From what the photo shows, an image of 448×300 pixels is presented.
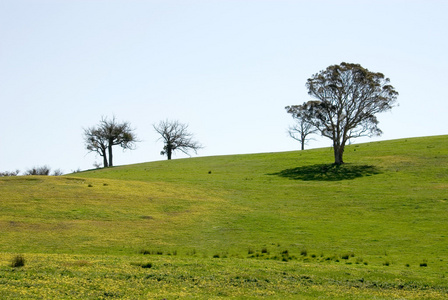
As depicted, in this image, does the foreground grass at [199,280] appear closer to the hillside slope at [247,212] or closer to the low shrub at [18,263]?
the low shrub at [18,263]

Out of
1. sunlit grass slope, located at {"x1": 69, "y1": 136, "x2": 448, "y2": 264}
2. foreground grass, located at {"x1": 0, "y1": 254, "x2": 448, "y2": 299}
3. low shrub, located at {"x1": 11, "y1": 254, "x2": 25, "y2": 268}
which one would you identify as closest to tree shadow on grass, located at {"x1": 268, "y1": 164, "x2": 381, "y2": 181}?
sunlit grass slope, located at {"x1": 69, "y1": 136, "x2": 448, "y2": 264}

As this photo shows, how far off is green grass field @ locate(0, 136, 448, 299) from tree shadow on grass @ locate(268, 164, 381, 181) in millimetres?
146

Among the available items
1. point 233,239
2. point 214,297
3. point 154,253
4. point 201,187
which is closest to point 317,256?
point 233,239

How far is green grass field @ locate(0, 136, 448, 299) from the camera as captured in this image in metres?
20.0

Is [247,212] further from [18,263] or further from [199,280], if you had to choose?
[18,263]

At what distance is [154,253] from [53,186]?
25555mm

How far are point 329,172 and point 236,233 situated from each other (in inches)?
1313

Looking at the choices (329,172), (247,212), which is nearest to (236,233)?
(247,212)

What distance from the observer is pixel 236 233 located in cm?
3581

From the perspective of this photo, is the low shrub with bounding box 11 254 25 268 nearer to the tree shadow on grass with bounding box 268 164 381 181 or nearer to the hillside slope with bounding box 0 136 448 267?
the hillside slope with bounding box 0 136 448 267

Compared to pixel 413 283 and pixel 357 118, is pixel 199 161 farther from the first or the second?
pixel 413 283

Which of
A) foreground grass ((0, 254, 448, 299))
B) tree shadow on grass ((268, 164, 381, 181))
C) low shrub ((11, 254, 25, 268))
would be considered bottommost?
foreground grass ((0, 254, 448, 299))

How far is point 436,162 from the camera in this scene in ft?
217

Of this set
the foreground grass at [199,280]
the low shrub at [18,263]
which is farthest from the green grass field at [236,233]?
the low shrub at [18,263]
